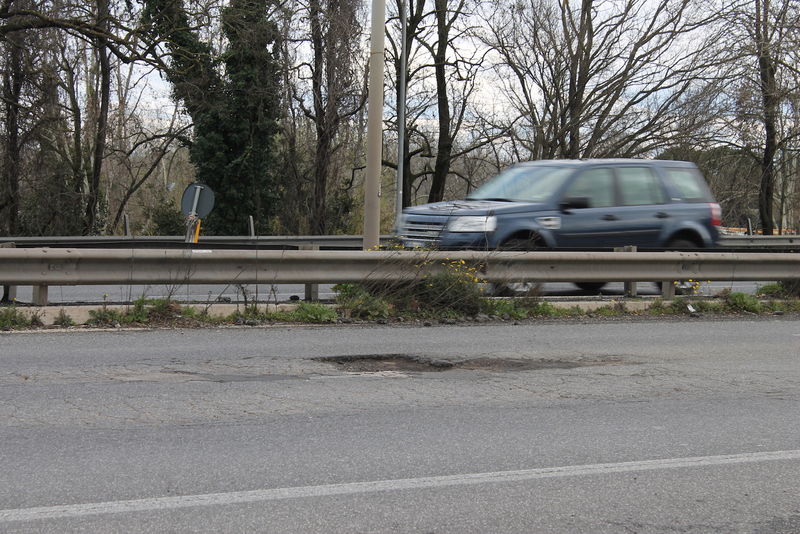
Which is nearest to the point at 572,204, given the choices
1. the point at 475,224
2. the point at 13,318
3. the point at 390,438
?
the point at 475,224

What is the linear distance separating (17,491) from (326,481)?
4.78ft

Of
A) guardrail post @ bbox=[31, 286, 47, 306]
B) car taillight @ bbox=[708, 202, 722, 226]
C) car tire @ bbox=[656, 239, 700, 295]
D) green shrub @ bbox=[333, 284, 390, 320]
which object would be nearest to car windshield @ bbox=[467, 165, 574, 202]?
car tire @ bbox=[656, 239, 700, 295]

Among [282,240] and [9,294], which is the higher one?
[282,240]

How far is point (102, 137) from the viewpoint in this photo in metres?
30.9

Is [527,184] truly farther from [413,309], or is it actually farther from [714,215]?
[714,215]

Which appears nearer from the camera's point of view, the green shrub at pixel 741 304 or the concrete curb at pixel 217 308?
the concrete curb at pixel 217 308

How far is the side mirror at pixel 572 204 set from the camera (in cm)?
1175

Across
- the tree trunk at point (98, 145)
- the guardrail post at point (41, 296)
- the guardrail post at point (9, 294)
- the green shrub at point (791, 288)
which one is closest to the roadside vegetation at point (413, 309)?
the guardrail post at point (41, 296)

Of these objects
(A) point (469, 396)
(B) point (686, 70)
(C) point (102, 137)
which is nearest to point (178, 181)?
(C) point (102, 137)

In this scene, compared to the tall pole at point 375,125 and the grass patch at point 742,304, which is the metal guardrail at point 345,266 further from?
the tall pole at point 375,125

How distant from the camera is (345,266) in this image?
1023cm

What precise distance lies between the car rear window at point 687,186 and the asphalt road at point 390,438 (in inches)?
190

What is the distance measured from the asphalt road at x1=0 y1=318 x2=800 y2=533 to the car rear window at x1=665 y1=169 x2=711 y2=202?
4830 millimetres

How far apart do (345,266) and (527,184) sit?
11.3 ft
